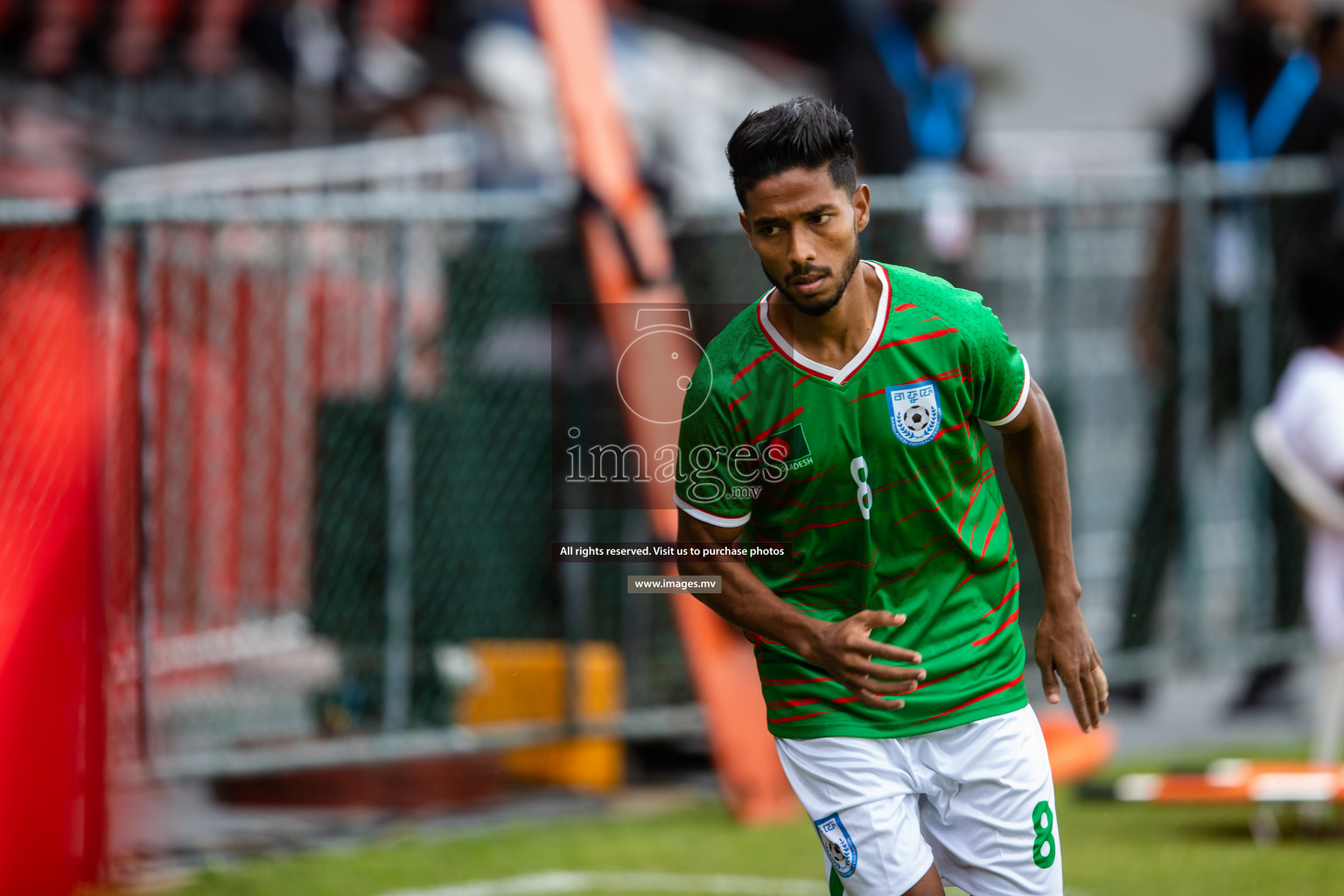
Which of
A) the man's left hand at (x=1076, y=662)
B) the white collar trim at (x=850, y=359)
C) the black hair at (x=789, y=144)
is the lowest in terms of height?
the man's left hand at (x=1076, y=662)

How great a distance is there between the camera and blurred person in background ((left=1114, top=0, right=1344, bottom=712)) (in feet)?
27.9

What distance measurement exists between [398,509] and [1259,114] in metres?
4.95

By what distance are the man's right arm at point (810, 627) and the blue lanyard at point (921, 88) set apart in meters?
Result: 5.85

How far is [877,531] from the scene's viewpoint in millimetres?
3291

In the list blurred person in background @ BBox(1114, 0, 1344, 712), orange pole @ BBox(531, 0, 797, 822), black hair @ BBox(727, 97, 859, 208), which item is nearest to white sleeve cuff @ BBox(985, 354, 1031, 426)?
black hair @ BBox(727, 97, 859, 208)

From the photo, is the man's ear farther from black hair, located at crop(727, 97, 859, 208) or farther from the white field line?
the white field line

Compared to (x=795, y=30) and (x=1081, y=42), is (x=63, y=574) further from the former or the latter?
(x=1081, y=42)

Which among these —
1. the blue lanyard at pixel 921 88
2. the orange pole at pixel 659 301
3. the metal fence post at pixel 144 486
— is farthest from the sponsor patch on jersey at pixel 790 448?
the blue lanyard at pixel 921 88

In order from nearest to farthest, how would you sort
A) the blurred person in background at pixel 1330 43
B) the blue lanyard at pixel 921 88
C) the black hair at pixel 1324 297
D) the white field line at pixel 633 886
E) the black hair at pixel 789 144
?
the black hair at pixel 789 144
the white field line at pixel 633 886
the black hair at pixel 1324 297
the blue lanyard at pixel 921 88
the blurred person in background at pixel 1330 43

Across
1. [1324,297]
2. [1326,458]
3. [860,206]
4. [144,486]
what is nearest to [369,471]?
[144,486]

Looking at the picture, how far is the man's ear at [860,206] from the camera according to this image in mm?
3188

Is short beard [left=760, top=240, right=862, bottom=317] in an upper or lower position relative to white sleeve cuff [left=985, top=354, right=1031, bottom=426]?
upper

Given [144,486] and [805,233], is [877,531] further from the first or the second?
[144,486]

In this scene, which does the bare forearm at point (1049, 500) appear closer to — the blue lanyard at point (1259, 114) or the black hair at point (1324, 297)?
the black hair at point (1324, 297)
